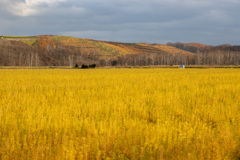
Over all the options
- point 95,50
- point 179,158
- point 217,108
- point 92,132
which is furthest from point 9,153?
point 95,50

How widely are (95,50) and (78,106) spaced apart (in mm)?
153235

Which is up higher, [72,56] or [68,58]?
[72,56]

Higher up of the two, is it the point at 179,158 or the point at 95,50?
the point at 95,50

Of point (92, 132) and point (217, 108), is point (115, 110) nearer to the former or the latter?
point (92, 132)

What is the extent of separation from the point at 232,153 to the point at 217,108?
8.03 feet

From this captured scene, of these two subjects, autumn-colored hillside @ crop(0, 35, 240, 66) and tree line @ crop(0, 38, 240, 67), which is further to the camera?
autumn-colored hillside @ crop(0, 35, 240, 66)

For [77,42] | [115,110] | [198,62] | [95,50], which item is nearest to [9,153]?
[115,110]

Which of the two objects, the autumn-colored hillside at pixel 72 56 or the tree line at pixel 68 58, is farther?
the autumn-colored hillside at pixel 72 56

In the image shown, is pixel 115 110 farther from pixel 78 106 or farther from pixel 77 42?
pixel 77 42

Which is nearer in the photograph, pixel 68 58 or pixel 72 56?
pixel 68 58

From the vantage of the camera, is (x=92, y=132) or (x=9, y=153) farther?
(x=92, y=132)

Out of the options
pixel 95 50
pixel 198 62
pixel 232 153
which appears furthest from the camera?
pixel 95 50

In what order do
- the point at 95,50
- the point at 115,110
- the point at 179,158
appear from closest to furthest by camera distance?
the point at 179,158, the point at 115,110, the point at 95,50

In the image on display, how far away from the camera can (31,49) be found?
128m
